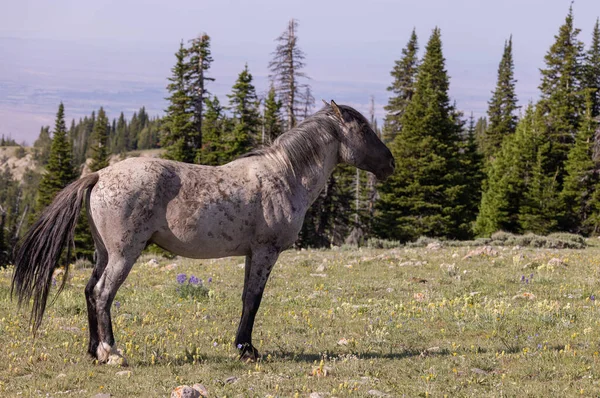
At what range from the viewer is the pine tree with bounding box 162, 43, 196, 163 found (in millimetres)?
45219

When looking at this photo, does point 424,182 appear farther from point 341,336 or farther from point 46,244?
point 46,244

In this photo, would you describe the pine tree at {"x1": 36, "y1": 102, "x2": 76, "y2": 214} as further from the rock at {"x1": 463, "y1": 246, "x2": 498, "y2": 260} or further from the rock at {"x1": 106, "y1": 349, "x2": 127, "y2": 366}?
the rock at {"x1": 106, "y1": 349, "x2": 127, "y2": 366}

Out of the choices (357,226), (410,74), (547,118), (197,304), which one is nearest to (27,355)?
(197,304)

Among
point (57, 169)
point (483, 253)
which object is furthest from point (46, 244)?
point (57, 169)

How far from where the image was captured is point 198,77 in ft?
154

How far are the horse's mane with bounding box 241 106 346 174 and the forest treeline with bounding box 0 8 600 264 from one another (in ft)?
97.8

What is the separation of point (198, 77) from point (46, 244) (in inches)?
1631

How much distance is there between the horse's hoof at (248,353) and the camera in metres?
7.24

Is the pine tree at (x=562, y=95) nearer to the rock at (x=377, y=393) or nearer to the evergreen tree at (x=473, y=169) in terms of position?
the evergreen tree at (x=473, y=169)

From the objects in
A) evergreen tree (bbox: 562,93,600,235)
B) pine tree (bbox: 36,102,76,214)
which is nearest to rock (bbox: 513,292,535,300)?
evergreen tree (bbox: 562,93,600,235)

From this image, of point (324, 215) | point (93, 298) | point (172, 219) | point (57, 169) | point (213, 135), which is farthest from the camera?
point (57, 169)

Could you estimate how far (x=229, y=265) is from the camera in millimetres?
15367

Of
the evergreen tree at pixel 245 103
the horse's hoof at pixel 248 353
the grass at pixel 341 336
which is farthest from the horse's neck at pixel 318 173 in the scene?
the evergreen tree at pixel 245 103

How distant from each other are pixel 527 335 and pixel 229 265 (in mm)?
8513
